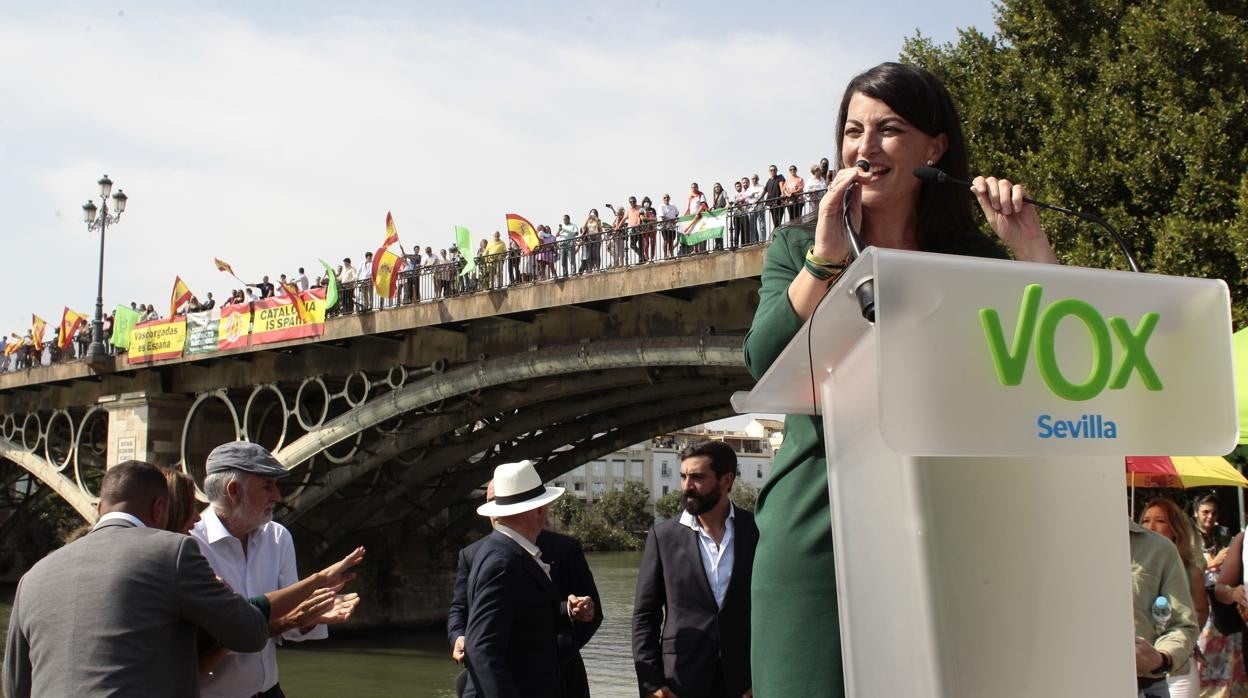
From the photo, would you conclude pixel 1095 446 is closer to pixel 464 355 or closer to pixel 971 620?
pixel 971 620

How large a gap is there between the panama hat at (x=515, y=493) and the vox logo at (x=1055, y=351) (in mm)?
3867

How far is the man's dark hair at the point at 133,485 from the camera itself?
342 centimetres

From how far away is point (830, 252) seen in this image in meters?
1.65

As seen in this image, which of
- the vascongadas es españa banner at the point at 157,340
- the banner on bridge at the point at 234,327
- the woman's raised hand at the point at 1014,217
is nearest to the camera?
the woman's raised hand at the point at 1014,217

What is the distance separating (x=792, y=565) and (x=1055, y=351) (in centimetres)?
55

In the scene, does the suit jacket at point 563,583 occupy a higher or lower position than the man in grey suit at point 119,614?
lower

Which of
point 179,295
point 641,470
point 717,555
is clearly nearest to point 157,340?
point 179,295

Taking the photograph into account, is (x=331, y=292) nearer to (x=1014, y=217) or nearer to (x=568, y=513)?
(x=1014, y=217)

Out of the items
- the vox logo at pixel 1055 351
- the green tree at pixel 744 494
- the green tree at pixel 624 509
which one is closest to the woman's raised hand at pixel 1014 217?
the vox logo at pixel 1055 351

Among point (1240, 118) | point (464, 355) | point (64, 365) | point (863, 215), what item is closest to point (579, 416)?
point (464, 355)

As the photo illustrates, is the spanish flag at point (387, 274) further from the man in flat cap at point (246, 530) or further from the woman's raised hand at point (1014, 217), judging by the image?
the woman's raised hand at point (1014, 217)

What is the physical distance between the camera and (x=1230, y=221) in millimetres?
10398

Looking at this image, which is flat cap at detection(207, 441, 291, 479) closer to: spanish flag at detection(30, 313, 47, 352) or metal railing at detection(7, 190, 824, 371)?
metal railing at detection(7, 190, 824, 371)

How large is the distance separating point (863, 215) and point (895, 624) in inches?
25.6
